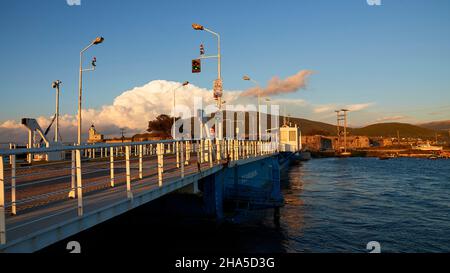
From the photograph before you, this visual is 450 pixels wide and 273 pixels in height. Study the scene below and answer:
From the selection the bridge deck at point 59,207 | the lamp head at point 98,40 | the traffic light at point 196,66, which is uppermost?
the lamp head at point 98,40

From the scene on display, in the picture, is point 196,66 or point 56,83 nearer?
point 196,66

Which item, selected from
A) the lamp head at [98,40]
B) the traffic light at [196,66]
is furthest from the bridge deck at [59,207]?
the lamp head at [98,40]

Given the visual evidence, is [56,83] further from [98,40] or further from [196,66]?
[196,66]

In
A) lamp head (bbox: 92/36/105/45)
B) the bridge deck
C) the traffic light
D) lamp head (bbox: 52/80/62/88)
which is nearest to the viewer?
the bridge deck

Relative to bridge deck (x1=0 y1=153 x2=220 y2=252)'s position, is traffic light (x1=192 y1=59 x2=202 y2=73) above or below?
above

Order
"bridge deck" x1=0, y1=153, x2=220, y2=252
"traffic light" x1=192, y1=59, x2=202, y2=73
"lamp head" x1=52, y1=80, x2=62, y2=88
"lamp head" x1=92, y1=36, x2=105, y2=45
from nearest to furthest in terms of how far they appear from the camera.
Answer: "bridge deck" x1=0, y1=153, x2=220, y2=252, "traffic light" x1=192, y1=59, x2=202, y2=73, "lamp head" x1=92, y1=36, x2=105, y2=45, "lamp head" x1=52, y1=80, x2=62, y2=88

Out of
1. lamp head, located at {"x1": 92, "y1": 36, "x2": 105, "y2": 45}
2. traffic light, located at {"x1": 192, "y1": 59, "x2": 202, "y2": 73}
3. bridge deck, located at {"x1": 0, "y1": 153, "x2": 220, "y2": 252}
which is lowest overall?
bridge deck, located at {"x1": 0, "y1": 153, "x2": 220, "y2": 252}

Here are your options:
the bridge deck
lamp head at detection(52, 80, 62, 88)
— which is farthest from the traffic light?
lamp head at detection(52, 80, 62, 88)

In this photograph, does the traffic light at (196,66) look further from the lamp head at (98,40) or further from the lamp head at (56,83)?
the lamp head at (56,83)

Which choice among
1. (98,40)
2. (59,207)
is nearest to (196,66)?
(98,40)

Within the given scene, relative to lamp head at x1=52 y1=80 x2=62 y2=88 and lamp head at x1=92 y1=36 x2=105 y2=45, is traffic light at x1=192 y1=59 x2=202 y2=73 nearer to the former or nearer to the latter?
lamp head at x1=92 y1=36 x2=105 y2=45

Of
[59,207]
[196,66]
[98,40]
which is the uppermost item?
[98,40]

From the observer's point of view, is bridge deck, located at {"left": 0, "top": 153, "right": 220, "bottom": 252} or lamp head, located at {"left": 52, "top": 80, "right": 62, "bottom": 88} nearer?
bridge deck, located at {"left": 0, "top": 153, "right": 220, "bottom": 252}
